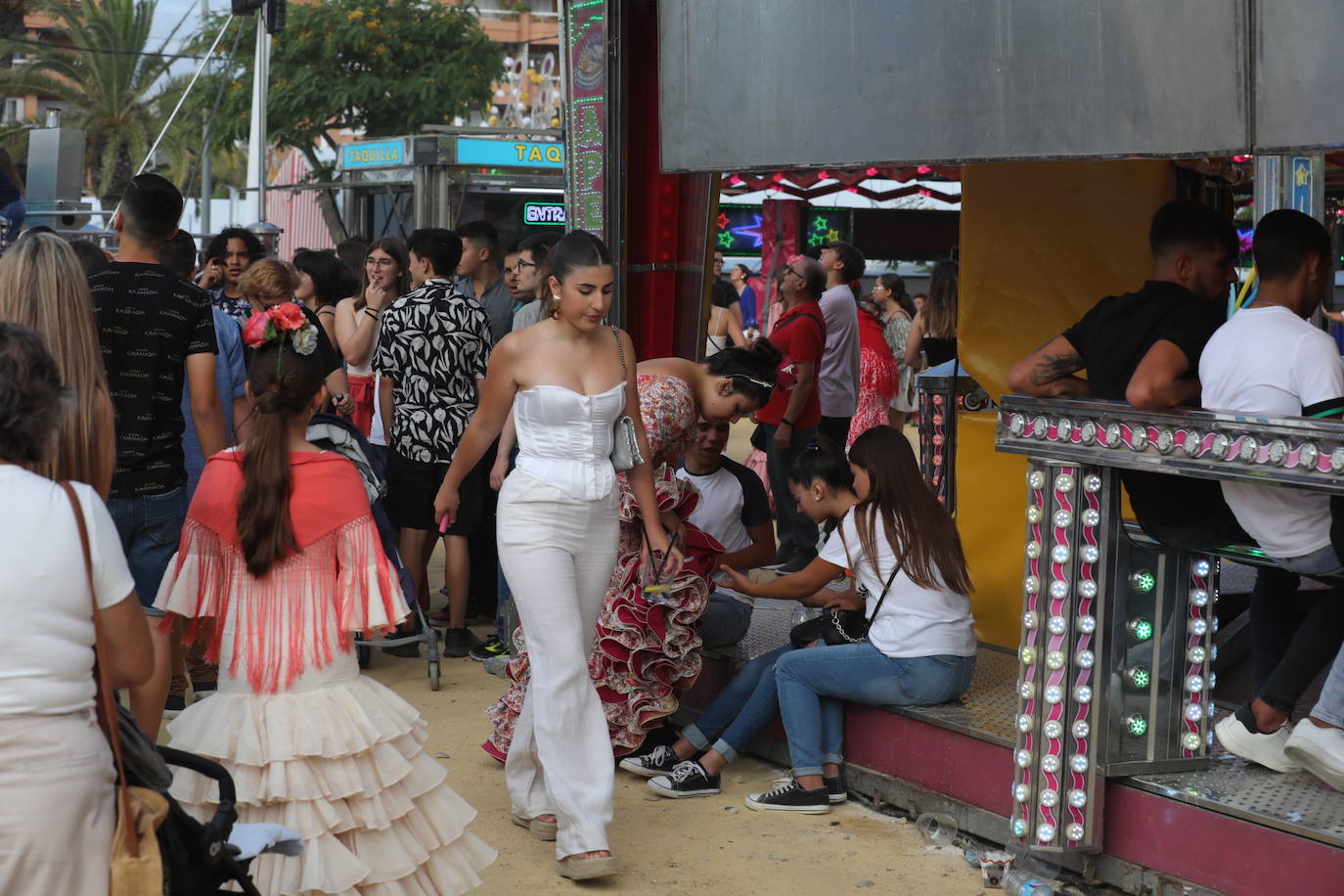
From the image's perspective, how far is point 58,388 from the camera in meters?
2.46

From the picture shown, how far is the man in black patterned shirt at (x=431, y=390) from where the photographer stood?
272 inches

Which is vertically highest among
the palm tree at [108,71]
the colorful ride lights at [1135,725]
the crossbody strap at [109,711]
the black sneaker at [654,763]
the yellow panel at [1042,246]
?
the palm tree at [108,71]

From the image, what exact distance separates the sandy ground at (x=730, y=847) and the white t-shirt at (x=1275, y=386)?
1.38 metres

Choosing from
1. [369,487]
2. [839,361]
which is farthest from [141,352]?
[839,361]

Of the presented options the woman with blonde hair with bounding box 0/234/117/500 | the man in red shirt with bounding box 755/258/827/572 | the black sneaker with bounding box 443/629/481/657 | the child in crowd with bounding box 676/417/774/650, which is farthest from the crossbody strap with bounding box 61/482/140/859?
the man in red shirt with bounding box 755/258/827/572

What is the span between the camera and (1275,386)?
12.3 ft

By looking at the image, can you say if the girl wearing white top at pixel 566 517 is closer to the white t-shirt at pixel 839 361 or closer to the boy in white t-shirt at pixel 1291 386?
the boy in white t-shirt at pixel 1291 386

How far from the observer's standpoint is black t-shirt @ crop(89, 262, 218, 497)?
4645 millimetres

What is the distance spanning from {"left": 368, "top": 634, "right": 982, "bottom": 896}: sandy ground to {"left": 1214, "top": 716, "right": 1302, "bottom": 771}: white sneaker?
2.76ft

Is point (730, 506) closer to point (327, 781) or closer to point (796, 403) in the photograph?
point (327, 781)

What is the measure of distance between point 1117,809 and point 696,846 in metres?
1.32

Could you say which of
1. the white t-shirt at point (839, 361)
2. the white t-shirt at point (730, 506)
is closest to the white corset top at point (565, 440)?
the white t-shirt at point (730, 506)

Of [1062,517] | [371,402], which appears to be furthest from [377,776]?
[371,402]

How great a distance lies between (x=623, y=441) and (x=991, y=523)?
2.12m
